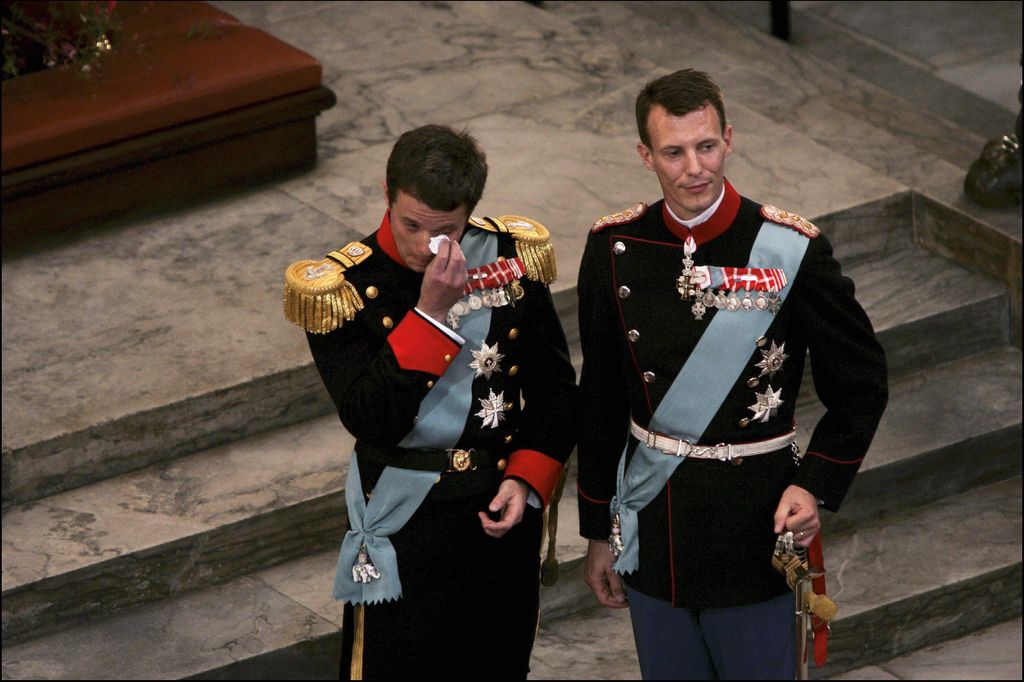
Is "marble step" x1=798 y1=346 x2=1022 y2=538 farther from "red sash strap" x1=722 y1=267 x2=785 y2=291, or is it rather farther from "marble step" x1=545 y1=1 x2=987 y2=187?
"red sash strap" x1=722 y1=267 x2=785 y2=291

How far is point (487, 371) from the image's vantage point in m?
2.98

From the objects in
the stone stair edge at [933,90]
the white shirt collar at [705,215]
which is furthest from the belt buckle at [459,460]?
the stone stair edge at [933,90]

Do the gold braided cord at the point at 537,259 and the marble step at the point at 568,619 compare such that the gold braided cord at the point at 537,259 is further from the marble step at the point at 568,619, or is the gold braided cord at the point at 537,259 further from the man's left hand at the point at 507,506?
the marble step at the point at 568,619

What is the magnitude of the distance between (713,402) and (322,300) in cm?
67

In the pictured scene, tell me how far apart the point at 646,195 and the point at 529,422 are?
226 cm

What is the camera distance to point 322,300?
9.55 ft

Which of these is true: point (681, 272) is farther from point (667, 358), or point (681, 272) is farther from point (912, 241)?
point (912, 241)

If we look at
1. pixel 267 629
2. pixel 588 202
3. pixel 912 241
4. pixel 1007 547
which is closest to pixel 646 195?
pixel 588 202

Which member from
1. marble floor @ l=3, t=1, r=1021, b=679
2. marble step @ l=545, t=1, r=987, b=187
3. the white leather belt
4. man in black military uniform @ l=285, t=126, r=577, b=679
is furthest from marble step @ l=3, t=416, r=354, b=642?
marble step @ l=545, t=1, r=987, b=187

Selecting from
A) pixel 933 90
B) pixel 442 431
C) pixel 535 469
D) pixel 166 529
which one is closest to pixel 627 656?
pixel 166 529

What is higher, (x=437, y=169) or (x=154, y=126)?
(x=437, y=169)

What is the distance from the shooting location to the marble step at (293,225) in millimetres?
4453

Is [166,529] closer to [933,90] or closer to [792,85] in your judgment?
[792,85]

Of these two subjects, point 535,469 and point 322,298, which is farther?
point 535,469
